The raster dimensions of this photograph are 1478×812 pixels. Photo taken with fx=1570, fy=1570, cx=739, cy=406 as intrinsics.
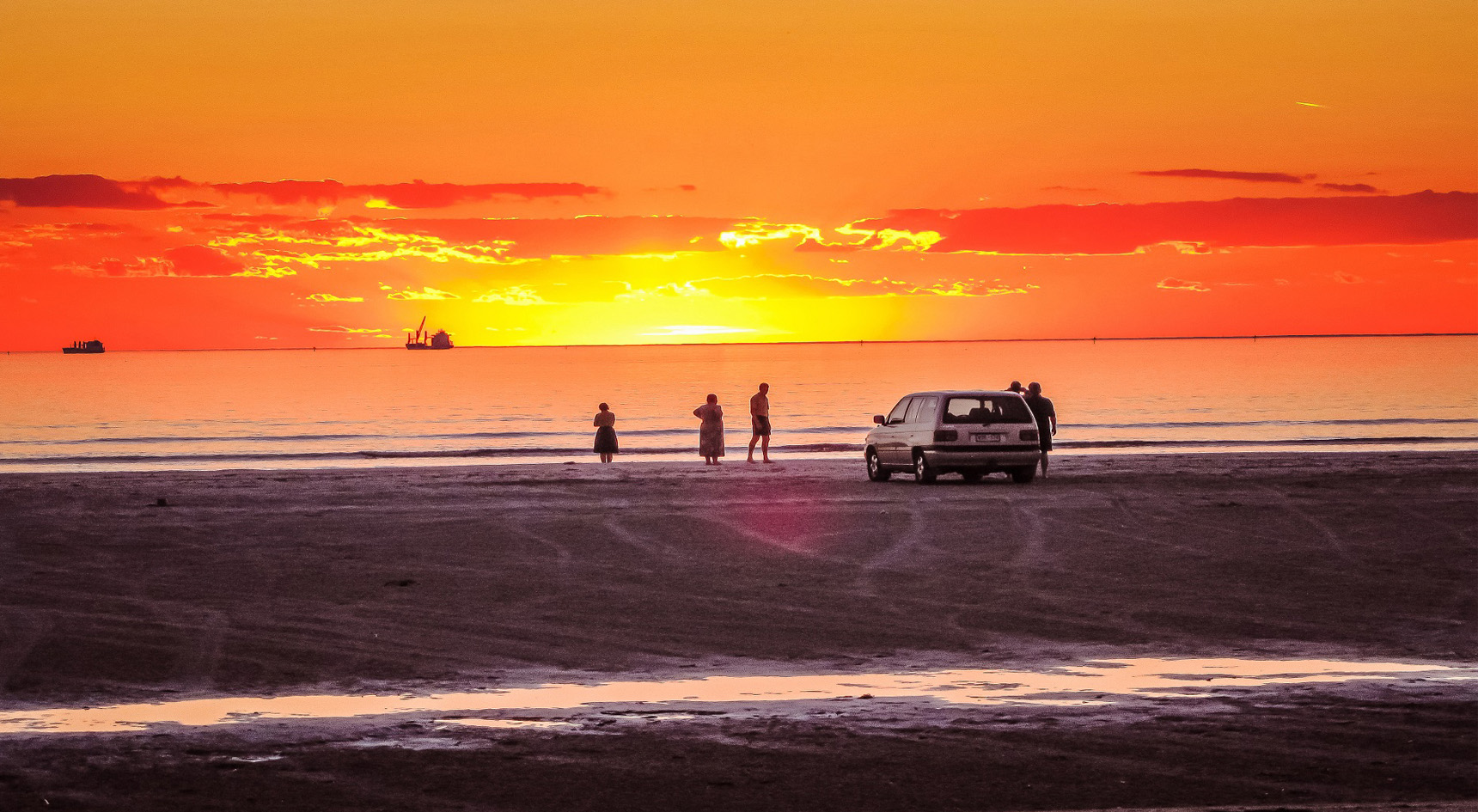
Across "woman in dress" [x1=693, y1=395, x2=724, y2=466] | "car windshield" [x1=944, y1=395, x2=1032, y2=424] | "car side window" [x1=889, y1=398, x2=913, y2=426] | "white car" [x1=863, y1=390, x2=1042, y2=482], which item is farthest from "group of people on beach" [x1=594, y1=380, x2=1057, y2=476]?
"car side window" [x1=889, y1=398, x2=913, y2=426]

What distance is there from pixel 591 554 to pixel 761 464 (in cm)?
1779

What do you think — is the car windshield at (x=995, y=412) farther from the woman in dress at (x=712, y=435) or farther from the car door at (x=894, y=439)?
the woman in dress at (x=712, y=435)

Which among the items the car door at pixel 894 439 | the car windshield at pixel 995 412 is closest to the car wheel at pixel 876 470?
the car door at pixel 894 439

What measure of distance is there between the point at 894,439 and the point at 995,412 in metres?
1.92

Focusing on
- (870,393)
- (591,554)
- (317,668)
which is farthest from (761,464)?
(870,393)

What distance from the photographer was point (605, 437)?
36.9 m

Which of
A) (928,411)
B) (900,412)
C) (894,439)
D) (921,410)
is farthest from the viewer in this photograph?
(900,412)

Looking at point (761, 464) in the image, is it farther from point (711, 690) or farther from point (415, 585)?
point (711, 690)

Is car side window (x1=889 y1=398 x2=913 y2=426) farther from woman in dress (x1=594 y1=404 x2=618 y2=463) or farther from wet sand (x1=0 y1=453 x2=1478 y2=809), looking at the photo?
woman in dress (x1=594 y1=404 x2=618 y2=463)

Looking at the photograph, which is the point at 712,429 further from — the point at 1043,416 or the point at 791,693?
the point at 791,693

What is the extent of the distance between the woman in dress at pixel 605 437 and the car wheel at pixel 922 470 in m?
10.8

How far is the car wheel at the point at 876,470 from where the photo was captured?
93.8 ft

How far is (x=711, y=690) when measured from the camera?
9594 millimetres

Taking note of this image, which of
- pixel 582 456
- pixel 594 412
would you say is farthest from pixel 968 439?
pixel 594 412
